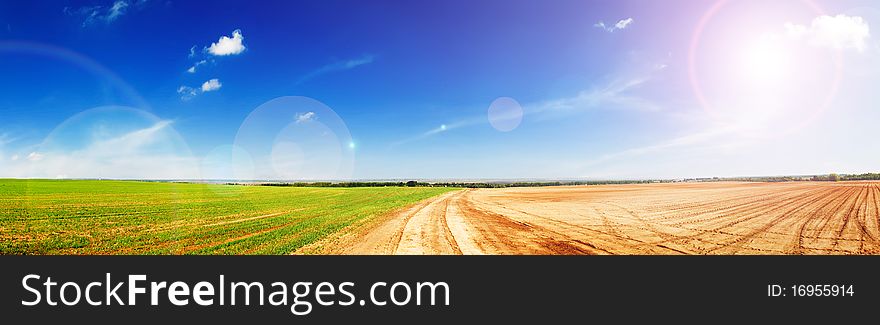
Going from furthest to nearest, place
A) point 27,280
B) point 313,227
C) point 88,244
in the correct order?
point 313,227, point 88,244, point 27,280

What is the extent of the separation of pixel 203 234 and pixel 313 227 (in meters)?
4.53

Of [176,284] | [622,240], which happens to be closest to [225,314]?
[176,284]

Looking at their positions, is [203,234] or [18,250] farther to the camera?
[203,234]

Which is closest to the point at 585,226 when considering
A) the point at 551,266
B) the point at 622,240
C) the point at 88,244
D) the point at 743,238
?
the point at 622,240

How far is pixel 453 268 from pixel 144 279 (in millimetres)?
4672

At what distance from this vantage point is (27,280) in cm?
527

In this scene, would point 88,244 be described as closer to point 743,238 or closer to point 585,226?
point 585,226

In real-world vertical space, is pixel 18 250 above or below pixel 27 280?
below

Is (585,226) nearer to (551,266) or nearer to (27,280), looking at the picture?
(551,266)

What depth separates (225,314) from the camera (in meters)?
4.93

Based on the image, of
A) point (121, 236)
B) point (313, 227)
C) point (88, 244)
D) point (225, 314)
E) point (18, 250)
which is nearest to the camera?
point (225, 314)

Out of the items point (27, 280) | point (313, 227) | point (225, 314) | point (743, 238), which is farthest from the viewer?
point (313, 227)

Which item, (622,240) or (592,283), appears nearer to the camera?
(592,283)

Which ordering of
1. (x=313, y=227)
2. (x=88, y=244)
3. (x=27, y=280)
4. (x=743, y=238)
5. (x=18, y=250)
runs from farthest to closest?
(x=313, y=227) → (x=743, y=238) → (x=88, y=244) → (x=18, y=250) → (x=27, y=280)
